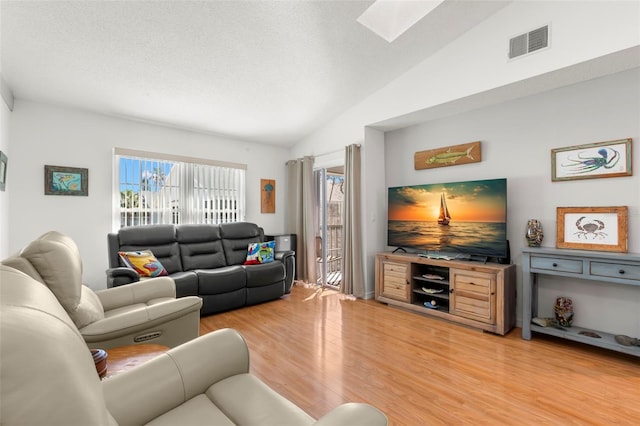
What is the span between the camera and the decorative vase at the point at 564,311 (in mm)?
2752

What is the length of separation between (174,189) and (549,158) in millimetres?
4645

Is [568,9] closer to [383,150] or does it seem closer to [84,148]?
[383,150]

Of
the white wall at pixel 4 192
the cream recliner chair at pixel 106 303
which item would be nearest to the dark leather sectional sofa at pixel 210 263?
the cream recliner chair at pixel 106 303

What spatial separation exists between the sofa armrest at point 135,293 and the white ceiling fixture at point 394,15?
2.92 metres

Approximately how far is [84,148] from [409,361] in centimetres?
431

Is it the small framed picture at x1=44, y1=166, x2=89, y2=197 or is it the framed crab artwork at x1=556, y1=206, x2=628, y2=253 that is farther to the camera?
the small framed picture at x1=44, y1=166, x2=89, y2=197

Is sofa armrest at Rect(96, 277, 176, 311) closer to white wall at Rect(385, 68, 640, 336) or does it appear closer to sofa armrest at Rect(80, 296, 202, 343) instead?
sofa armrest at Rect(80, 296, 202, 343)

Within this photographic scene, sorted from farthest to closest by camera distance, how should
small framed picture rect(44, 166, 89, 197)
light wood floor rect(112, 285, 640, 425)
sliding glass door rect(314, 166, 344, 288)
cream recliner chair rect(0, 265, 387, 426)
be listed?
1. sliding glass door rect(314, 166, 344, 288)
2. small framed picture rect(44, 166, 89, 197)
3. light wood floor rect(112, 285, 640, 425)
4. cream recliner chair rect(0, 265, 387, 426)

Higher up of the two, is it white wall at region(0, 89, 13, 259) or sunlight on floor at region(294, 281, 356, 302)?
white wall at region(0, 89, 13, 259)

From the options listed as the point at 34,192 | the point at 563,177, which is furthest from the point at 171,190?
the point at 563,177

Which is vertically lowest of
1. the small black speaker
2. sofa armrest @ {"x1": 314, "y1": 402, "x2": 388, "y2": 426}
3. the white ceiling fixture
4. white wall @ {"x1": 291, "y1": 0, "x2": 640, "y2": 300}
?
sofa armrest @ {"x1": 314, "y1": 402, "x2": 388, "y2": 426}

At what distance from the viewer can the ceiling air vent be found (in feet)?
8.36

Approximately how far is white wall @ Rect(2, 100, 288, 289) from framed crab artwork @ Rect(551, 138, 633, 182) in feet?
15.1

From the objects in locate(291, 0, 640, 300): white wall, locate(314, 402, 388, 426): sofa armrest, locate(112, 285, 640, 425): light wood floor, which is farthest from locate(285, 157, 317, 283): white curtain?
locate(314, 402, 388, 426): sofa armrest
